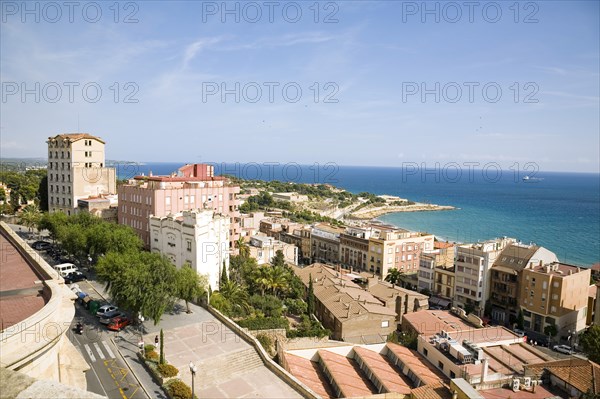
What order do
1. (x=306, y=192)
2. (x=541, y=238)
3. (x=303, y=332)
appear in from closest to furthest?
(x=303, y=332) < (x=541, y=238) < (x=306, y=192)

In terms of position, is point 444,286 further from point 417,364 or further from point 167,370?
point 167,370

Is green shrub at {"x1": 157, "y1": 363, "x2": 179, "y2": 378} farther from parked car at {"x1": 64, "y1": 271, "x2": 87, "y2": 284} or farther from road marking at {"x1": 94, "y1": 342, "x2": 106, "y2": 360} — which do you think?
parked car at {"x1": 64, "y1": 271, "x2": 87, "y2": 284}

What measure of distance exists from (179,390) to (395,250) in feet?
140

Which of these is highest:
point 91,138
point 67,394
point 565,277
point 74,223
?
point 91,138

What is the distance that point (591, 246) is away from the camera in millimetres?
96312

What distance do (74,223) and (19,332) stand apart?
37821mm

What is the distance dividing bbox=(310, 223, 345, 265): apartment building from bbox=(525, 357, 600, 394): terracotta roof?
39342 millimetres

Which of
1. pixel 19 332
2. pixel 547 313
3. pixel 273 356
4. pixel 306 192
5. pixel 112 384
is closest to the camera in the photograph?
pixel 19 332

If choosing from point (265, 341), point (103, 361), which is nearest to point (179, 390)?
point (103, 361)

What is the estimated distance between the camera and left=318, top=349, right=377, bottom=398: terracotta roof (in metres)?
23.4

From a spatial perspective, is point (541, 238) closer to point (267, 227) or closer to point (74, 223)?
point (267, 227)

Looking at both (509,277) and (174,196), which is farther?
(509,277)

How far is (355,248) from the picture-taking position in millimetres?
61281

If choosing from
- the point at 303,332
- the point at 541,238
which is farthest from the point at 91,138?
the point at 541,238
